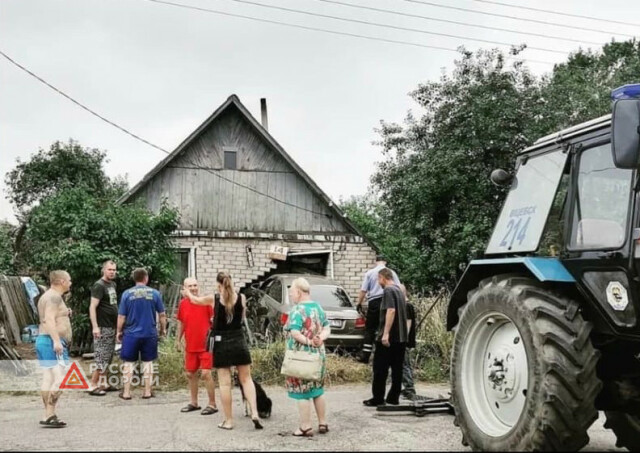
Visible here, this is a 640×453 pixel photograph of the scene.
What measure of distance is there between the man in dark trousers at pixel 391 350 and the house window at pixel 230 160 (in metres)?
12.0

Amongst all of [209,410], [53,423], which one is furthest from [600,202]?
[53,423]

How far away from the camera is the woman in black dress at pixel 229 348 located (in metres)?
6.98

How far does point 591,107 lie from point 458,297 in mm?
15917

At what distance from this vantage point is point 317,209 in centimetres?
2014

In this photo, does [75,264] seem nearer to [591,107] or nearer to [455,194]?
[455,194]

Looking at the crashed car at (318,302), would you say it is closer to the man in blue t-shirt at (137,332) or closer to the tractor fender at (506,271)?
the man in blue t-shirt at (137,332)

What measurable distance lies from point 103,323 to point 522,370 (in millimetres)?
6674

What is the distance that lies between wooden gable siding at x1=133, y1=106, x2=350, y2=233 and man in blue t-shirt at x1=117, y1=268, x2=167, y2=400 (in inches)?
385

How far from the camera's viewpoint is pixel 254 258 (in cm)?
1925

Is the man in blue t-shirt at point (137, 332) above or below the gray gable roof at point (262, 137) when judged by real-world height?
below

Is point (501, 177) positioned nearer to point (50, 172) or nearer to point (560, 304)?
point (560, 304)

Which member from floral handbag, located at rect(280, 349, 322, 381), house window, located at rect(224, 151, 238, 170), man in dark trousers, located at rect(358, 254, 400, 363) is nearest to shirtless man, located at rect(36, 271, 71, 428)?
floral handbag, located at rect(280, 349, 322, 381)

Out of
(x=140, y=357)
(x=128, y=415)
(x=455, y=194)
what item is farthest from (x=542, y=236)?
(x=455, y=194)

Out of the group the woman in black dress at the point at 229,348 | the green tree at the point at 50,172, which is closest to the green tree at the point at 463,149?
the woman in black dress at the point at 229,348
